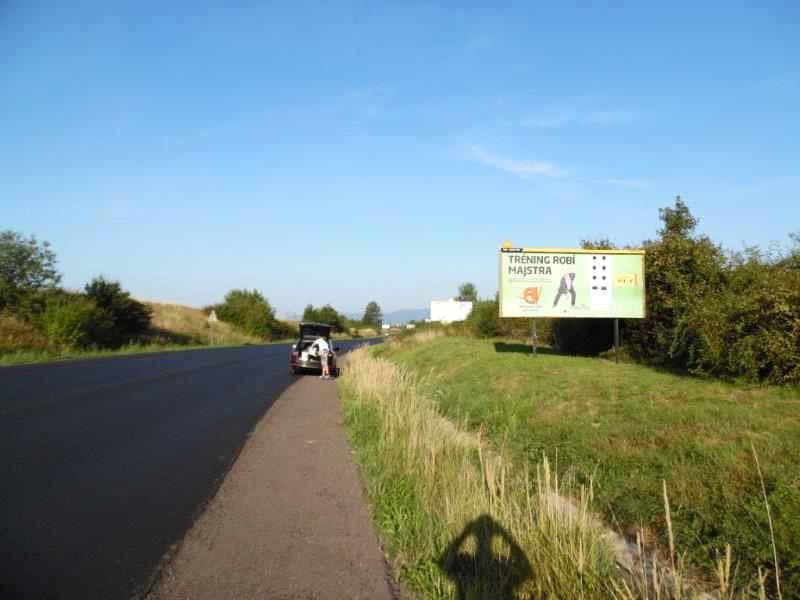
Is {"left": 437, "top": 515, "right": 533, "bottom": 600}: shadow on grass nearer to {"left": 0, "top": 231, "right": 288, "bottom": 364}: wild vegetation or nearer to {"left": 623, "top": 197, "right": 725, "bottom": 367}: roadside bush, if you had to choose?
{"left": 623, "top": 197, "right": 725, "bottom": 367}: roadside bush

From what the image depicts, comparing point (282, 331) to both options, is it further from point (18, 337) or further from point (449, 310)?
point (18, 337)

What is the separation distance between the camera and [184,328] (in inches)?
2180

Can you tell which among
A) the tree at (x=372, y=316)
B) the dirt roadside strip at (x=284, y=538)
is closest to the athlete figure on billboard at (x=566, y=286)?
the dirt roadside strip at (x=284, y=538)

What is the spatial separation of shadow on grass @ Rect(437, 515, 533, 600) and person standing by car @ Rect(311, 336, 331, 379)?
17.0 meters

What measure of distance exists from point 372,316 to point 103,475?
134 meters

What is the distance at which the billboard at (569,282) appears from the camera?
17234 mm

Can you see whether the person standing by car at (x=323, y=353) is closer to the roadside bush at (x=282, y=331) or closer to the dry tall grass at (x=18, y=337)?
the dry tall grass at (x=18, y=337)

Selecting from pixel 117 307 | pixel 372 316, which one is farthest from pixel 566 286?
pixel 372 316

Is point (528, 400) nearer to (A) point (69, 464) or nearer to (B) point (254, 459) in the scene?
(B) point (254, 459)

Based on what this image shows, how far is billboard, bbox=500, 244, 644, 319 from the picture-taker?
56.5 feet

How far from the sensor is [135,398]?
14.1 metres

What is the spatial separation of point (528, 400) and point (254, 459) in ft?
19.7

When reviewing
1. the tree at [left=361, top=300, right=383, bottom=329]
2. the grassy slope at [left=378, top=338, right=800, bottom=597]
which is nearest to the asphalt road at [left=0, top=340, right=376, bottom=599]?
the grassy slope at [left=378, top=338, right=800, bottom=597]

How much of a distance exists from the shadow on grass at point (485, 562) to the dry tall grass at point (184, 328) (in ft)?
145
